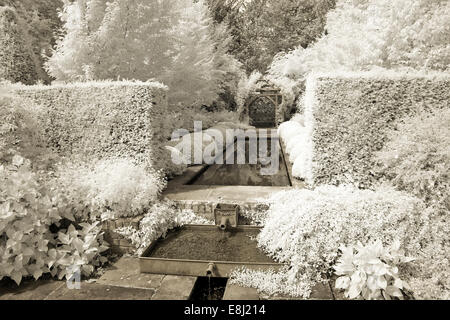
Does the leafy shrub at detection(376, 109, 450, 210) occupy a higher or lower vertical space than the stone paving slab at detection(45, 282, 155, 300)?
higher

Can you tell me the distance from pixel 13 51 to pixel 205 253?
28.5ft

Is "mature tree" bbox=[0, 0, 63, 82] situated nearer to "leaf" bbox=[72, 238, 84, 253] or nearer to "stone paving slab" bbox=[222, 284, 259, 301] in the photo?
"leaf" bbox=[72, 238, 84, 253]

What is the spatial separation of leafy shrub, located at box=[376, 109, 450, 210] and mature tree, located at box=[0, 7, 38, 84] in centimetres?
989

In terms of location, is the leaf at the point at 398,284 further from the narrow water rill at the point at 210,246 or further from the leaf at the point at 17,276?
the leaf at the point at 17,276

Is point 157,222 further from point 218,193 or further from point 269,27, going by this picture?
point 269,27

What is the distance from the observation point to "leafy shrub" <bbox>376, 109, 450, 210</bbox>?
4.34 metres

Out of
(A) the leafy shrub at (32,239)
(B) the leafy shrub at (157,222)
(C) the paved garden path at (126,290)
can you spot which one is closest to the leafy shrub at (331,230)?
(C) the paved garden path at (126,290)

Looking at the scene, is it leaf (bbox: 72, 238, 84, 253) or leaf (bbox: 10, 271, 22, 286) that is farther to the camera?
leaf (bbox: 72, 238, 84, 253)

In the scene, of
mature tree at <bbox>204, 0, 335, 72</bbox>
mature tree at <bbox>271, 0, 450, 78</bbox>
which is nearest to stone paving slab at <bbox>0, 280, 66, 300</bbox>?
mature tree at <bbox>271, 0, 450, 78</bbox>

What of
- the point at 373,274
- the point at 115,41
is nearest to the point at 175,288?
the point at 373,274

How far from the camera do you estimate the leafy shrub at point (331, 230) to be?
3.83 metres

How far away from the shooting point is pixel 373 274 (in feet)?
11.0

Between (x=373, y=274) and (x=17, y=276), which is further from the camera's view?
(x=17, y=276)

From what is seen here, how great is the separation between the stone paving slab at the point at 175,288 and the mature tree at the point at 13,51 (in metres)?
8.34
